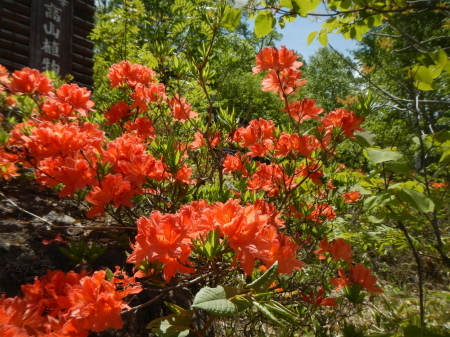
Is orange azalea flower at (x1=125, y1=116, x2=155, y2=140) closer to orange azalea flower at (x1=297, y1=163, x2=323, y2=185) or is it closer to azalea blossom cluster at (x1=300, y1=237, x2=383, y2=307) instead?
orange azalea flower at (x1=297, y1=163, x2=323, y2=185)

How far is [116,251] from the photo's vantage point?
1.65 meters

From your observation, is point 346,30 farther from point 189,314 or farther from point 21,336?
point 21,336

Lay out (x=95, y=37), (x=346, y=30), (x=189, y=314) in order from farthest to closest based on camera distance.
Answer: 1. (x=95, y=37)
2. (x=346, y=30)
3. (x=189, y=314)

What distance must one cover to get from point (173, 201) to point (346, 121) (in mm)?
912

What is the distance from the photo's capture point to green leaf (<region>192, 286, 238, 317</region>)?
0.65 metres

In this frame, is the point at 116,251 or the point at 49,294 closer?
the point at 49,294

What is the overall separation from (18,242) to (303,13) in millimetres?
1549

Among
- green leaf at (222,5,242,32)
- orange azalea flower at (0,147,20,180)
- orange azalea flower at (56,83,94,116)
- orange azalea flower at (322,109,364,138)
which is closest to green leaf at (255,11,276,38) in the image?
green leaf at (222,5,242,32)

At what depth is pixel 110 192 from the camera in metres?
1.19

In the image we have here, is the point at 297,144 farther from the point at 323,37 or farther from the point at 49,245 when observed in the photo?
the point at 49,245

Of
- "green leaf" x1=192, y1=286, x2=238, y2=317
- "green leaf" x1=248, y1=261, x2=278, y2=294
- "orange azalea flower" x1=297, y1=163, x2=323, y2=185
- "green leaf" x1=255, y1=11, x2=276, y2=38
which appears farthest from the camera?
"orange azalea flower" x1=297, y1=163, x2=323, y2=185

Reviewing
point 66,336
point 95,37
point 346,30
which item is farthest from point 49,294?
point 95,37

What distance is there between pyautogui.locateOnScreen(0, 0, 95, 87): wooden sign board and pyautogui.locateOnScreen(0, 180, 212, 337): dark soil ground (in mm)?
2711

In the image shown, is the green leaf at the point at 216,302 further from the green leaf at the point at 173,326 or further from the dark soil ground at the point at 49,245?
the dark soil ground at the point at 49,245
